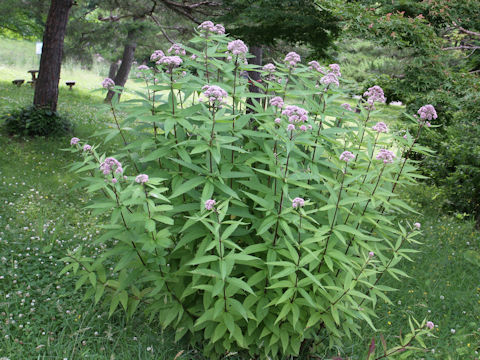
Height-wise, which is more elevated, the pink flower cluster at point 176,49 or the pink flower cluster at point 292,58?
the pink flower cluster at point 292,58

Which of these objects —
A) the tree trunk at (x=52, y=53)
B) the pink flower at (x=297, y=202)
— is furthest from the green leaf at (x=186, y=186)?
the tree trunk at (x=52, y=53)

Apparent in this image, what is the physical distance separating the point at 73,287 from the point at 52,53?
6.20 m

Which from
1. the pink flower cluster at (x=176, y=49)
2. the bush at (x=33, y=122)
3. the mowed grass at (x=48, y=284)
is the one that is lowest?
Answer: the bush at (x=33, y=122)

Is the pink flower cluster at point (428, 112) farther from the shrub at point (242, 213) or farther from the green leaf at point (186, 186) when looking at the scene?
the green leaf at point (186, 186)

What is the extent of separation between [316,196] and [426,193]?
622 cm

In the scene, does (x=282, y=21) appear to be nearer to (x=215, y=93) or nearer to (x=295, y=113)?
(x=295, y=113)

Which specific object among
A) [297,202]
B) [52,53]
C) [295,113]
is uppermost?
[295,113]

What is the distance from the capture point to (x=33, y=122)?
8133 millimetres

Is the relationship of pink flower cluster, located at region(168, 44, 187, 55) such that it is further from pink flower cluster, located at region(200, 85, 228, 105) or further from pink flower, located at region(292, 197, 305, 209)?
pink flower, located at region(292, 197, 305, 209)

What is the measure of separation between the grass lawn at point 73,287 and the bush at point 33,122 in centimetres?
73

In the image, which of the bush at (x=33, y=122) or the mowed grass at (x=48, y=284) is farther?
the bush at (x=33, y=122)

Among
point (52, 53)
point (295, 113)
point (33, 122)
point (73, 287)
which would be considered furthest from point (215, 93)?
point (52, 53)

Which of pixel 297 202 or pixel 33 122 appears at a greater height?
pixel 297 202

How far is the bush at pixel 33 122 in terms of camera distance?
8.17 meters
